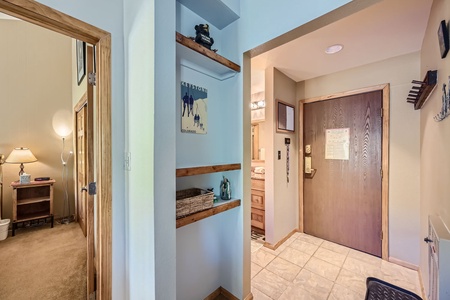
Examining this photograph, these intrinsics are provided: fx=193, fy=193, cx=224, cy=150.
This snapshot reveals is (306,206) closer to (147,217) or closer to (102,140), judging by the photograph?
(147,217)

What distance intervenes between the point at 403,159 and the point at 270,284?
6.33ft

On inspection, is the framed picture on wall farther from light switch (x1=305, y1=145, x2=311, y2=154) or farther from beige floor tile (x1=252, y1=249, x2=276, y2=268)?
light switch (x1=305, y1=145, x2=311, y2=154)

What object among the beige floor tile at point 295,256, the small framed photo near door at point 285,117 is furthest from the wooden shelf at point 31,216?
the small framed photo near door at point 285,117

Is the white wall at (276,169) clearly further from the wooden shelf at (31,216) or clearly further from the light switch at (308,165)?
the wooden shelf at (31,216)

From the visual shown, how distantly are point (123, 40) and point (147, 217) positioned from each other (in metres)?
1.14

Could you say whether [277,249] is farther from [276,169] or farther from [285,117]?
[285,117]

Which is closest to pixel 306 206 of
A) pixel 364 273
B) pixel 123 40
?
pixel 364 273

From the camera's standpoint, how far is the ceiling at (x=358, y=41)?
1478 millimetres

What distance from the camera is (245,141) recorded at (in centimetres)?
156

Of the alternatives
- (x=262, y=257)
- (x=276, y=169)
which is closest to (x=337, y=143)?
(x=276, y=169)

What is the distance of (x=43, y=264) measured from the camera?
2137 millimetres

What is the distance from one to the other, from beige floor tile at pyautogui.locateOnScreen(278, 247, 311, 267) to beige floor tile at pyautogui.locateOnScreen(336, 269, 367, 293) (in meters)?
0.36

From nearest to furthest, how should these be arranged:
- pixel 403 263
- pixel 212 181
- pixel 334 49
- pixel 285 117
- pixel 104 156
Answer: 1. pixel 104 156
2. pixel 212 181
3. pixel 334 49
4. pixel 403 263
5. pixel 285 117

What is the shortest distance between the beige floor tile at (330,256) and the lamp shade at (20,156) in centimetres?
432
